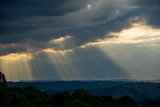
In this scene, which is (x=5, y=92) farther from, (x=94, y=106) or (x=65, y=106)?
(x=94, y=106)

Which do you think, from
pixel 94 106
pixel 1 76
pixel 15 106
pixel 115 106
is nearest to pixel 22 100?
pixel 15 106

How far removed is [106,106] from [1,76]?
60346mm

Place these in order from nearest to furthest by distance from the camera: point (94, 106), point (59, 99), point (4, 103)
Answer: point (4, 103) → point (59, 99) → point (94, 106)

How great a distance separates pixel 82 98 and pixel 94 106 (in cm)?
1614

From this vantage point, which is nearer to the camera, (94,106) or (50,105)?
(50,105)

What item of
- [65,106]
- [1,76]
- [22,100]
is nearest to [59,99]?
[65,106]

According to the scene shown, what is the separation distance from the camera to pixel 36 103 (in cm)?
15650

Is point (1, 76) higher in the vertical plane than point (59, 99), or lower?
higher

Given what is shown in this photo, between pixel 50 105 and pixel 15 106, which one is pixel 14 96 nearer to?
pixel 15 106

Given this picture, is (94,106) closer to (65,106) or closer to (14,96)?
(65,106)

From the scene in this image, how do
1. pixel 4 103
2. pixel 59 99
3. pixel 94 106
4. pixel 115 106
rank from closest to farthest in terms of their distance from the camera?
pixel 4 103 → pixel 59 99 → pixel 94 106 → pixel 115 106

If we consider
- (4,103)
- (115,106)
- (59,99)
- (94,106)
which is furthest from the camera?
(115,106)

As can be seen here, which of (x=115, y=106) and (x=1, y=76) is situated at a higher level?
(x=1, y=76)

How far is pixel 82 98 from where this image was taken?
7431 inches
